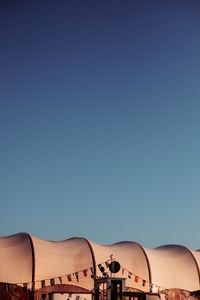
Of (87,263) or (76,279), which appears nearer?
(76,279)

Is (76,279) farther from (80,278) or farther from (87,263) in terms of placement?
(87,263)

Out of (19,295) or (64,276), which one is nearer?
(19,295)

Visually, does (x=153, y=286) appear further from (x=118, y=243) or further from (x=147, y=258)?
(x=118, y=243)

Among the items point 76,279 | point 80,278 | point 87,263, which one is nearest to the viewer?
point 76,279

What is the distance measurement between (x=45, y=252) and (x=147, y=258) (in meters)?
10.7

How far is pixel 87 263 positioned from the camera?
41656 millimetres

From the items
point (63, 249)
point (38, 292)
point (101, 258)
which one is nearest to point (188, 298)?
point (101, 258)

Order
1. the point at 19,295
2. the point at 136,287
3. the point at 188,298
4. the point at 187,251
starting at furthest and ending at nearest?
the point at 187,251
the point at 188,298
the point at 136,287
the point at 19,295

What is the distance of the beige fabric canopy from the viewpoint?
38.4 meters

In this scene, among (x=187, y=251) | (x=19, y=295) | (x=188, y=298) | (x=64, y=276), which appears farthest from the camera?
(x=187, y=251)

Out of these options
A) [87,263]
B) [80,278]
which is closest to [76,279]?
[80,278]

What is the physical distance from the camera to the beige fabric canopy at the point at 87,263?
38.4 metres

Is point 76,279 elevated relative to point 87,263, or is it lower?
lower

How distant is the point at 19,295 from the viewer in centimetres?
3456
